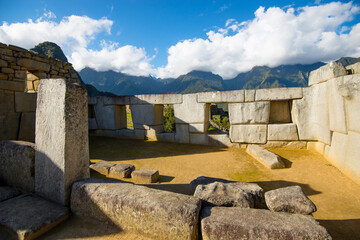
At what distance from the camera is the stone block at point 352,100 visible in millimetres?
3447

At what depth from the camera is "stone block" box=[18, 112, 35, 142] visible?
4.93 meters

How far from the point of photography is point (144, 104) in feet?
24.1

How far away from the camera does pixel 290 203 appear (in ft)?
6.38

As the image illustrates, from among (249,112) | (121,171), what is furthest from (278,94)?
(121,171)

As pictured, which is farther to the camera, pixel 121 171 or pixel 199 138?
pixel 199 138

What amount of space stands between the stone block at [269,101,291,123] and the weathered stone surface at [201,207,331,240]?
4.82 metres

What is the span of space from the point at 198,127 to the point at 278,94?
2835mm

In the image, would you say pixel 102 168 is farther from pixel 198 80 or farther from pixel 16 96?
pixel 198 80

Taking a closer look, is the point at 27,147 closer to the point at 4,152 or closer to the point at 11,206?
the point at 4,152

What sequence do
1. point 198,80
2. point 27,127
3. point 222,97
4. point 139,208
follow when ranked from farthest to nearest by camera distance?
point 198,80, point 222,97, point 27,127, point 139,208

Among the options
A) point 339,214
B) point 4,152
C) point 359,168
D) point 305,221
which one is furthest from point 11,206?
point 359,168

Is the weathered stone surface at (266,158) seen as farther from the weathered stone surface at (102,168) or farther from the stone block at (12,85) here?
the stone block at (12,85)

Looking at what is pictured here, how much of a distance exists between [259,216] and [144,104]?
20.6ft

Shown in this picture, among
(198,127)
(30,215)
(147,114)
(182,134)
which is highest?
(147,114)
